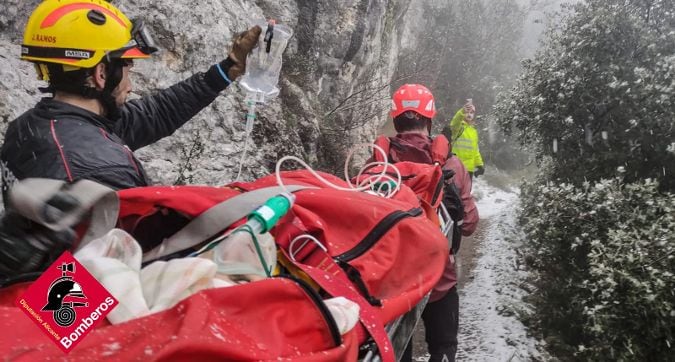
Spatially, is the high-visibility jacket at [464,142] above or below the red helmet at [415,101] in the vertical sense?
below

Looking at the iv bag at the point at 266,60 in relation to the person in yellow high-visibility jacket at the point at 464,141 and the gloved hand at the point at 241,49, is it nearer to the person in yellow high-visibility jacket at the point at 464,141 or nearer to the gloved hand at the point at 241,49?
the gloved hand at the point at 241,49

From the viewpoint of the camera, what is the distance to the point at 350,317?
1.40 m

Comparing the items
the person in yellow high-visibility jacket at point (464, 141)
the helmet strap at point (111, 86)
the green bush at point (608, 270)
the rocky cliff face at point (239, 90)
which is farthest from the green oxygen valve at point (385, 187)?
the person in yellow high-visibility jacket at point (464, 141)

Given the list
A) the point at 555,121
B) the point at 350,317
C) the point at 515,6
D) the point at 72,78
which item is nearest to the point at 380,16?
the point at 555,121

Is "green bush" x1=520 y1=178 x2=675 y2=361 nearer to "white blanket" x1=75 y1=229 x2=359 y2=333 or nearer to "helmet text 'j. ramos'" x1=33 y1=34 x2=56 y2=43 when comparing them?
"white blanket" x1=75 y1=229 x2=359 y2=333

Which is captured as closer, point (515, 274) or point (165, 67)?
point (165, 67)

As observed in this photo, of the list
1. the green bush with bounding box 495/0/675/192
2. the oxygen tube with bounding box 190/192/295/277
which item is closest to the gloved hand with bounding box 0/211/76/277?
the oxygen tube with bounding box 190/192/295/277

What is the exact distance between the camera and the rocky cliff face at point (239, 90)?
16.3ft

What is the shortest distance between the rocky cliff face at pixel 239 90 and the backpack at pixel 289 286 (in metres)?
3.20

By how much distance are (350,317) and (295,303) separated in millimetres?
203

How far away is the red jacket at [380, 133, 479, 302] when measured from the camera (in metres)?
3.37

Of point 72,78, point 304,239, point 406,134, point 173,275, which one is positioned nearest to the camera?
point 173,275

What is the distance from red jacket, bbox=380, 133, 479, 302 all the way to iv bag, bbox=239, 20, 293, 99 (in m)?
0.95

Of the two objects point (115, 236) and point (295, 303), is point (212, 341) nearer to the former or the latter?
point (295, 303)
